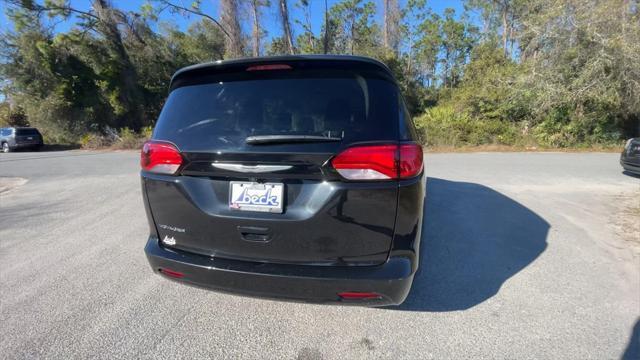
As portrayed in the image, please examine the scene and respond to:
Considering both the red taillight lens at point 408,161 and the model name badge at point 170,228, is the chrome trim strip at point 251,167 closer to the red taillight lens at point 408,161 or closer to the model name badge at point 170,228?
the model name badge at point 170,228

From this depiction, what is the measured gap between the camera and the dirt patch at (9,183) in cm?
700

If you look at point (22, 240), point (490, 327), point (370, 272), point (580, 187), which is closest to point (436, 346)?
point (490, 327)

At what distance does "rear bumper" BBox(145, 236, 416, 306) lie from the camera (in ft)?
5.82

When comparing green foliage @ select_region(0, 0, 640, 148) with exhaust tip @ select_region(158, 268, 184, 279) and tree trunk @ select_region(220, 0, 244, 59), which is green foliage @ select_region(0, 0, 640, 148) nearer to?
tree trunk @ select_region(220, 0, 244, 59)

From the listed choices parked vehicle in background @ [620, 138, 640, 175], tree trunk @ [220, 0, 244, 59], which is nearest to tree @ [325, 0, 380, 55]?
tree trunk @ [220, 0, 244, 59]

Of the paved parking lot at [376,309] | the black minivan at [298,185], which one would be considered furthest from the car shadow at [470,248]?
the black minivan at [298,185]

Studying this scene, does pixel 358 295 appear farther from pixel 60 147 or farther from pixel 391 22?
pixel 391 22

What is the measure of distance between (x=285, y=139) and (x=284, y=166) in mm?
154

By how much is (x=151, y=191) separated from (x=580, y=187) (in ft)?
25.3

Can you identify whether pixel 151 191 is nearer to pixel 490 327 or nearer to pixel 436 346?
pixel 436 346

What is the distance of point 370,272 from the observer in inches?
70.4

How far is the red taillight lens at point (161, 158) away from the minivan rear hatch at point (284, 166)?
0.05m

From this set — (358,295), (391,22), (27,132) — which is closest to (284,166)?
(358,295)

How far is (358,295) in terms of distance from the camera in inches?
71.2
